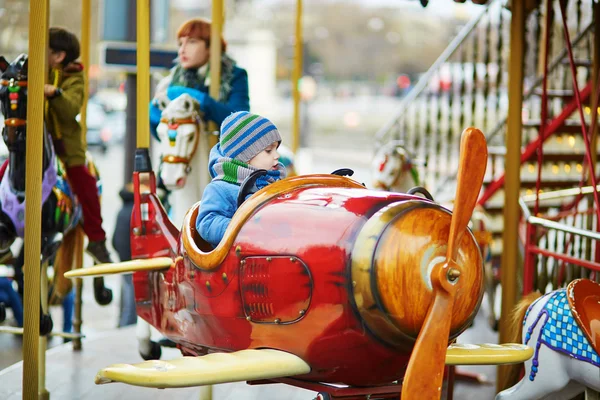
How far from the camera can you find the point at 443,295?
288 cm

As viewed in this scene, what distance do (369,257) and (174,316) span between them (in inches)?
54.4

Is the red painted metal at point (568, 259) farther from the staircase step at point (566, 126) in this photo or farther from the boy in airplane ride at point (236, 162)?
the staircase step at point (566, 126)

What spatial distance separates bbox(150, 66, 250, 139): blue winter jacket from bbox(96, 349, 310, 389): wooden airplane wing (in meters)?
2.57

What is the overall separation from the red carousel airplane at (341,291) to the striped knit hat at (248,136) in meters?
0.41

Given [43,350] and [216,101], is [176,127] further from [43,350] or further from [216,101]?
[43,350]

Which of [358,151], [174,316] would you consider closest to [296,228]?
[174,316]

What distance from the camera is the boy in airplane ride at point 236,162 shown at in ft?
Answer: 11.9

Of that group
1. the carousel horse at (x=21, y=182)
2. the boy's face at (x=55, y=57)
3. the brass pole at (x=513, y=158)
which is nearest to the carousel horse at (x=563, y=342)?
the brass pole at (x=513, y=158)

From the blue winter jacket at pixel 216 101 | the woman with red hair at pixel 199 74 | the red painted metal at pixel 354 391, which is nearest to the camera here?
the red painted metal at pixel 354 391

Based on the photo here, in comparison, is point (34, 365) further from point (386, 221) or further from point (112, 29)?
point (112, 29)

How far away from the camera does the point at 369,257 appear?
9.49ft

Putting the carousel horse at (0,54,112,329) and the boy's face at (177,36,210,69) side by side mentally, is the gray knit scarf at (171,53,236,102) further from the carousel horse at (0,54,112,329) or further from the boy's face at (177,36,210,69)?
the carousel horse at (0,54,112,329)

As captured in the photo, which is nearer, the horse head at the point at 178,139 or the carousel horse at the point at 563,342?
the carousel horse at the point at 563,342

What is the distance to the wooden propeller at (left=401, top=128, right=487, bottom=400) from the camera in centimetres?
283
